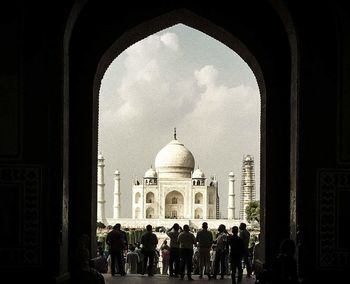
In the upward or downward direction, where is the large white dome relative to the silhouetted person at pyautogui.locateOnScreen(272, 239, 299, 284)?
upward

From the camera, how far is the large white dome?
209ft

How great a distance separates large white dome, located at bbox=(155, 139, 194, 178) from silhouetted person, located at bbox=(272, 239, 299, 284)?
55782 millimetres

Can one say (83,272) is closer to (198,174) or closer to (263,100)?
(263,100)

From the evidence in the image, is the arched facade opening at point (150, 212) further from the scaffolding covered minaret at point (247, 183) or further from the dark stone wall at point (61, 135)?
the dark stone wall at point (61, 135)

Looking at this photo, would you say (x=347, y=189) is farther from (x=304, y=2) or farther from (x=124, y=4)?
(x=124, y=4)

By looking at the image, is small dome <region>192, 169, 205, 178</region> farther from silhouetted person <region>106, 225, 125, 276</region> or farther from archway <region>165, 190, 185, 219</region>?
silhouetted person <region>106, 225, 125, 276</region>

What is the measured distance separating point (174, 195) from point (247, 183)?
9.22 metres

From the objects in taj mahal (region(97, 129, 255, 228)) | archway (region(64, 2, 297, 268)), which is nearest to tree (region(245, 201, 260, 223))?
taj mahal (region(97, 129, 255, 228))

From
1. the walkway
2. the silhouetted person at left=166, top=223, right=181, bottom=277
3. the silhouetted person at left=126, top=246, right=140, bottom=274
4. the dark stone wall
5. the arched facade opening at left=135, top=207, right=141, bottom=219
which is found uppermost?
the dark stone wall

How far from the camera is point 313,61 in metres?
9.34

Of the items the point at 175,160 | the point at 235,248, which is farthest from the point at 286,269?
the point at 175,160

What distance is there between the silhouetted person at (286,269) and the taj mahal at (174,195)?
5394cm

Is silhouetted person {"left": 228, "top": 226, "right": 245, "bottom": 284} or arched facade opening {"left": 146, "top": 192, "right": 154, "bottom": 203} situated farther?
arched facade opening {"left": 146, "top": 192, "right": 154, "bottom": 203}

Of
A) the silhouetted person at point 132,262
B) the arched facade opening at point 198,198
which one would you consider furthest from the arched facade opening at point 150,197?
the silhouetted person at point 132,262
